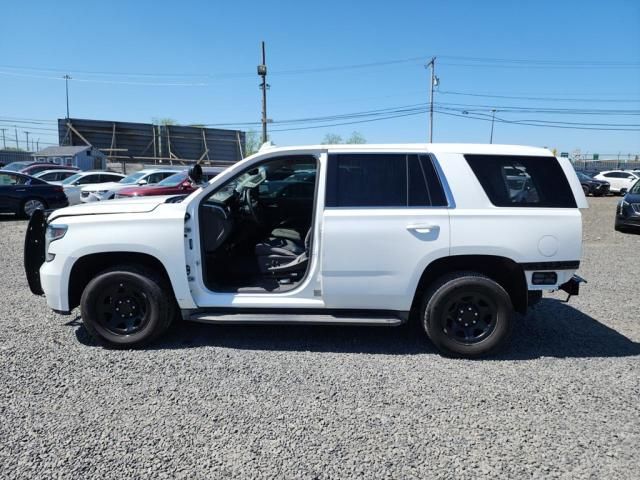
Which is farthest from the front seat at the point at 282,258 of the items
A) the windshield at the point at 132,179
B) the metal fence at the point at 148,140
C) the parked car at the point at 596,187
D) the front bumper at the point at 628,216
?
the metal fence at the point at 148,140

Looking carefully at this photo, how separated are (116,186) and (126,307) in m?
12.6

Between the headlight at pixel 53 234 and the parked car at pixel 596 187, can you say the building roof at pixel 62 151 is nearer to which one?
the parked car at pixel 596 187

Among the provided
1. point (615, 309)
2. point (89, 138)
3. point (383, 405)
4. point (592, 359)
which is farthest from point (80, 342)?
point (89, 138)

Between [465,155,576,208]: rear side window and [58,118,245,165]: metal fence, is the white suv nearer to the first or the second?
[465,155,576,208]: rear side window

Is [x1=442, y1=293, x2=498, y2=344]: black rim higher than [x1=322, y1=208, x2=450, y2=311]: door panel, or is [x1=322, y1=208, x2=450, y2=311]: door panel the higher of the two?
[x1=322, y1=208, x2=450, y2=311]: door panel

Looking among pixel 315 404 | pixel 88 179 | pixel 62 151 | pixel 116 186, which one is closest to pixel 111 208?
pixel 315 404

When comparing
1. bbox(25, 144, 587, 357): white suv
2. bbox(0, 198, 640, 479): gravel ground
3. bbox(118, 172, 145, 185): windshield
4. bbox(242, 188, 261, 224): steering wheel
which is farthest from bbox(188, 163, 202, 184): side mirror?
bbox(118, 172, 145, 185): windshield

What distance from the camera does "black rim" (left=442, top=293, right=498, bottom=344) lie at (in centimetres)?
389

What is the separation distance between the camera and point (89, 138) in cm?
4575

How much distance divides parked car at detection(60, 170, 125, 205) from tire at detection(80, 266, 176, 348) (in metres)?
13.4

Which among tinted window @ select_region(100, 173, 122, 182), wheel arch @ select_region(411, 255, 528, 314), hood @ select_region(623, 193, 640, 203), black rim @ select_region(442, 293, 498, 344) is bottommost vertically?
black rim @ select_region(442, 293, 498, 344)

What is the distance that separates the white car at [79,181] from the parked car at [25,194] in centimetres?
136

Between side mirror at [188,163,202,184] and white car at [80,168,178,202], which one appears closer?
side mirror at [188,163,202,184]

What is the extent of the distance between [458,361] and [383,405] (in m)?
1.05
